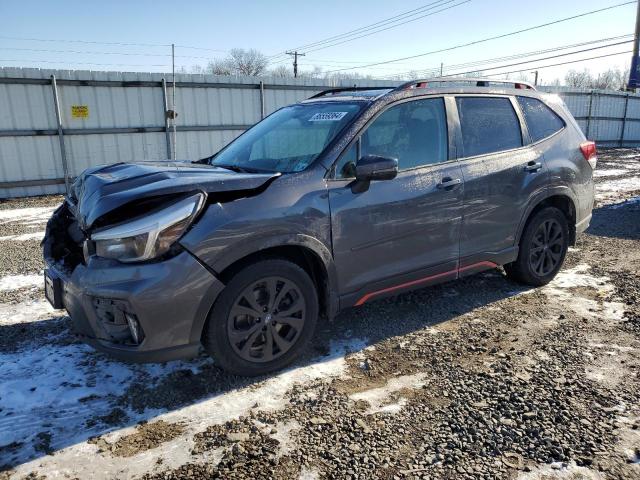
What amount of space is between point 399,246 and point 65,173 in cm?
1040

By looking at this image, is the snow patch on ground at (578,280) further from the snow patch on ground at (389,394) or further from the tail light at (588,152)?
the snow patch on ground at (389,394)

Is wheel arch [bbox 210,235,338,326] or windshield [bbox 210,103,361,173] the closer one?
wheel arch [bbox 210,235,338,326]

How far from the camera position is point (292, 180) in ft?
10.3

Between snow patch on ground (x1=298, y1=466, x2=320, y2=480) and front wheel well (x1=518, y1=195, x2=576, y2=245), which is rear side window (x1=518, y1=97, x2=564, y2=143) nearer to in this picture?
front wheel well (x1=518, y1=195, x2=576, y2=245)

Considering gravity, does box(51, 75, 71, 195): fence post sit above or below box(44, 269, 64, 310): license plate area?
above

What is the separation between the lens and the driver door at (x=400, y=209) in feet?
10.9

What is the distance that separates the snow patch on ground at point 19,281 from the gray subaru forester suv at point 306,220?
1.79m

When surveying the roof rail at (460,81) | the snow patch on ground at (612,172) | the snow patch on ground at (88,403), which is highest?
the roof rail at (460,81)

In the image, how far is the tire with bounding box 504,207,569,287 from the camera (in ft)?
14.9

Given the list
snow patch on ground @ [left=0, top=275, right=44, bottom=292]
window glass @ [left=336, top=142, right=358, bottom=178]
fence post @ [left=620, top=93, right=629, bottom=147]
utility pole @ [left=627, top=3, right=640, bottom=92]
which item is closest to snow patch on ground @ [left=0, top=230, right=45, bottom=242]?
snow patch on ground @ [left=0, top=275, right=44, bottom=292]

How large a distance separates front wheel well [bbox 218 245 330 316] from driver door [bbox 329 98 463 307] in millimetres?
122

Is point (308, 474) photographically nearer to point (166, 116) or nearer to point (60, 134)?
point (60, 134)

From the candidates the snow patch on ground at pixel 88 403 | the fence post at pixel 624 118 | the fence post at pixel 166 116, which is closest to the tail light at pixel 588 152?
the snow patch on ground at pixel 88 403

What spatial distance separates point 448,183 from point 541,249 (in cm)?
158
